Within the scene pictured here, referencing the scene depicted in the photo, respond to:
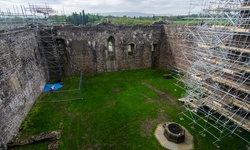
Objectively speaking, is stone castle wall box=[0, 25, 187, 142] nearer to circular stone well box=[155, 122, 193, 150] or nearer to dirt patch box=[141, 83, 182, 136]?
dirt patch box=[141, 83, 182, 136]

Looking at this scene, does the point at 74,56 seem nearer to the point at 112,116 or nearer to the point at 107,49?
the point at 107,49

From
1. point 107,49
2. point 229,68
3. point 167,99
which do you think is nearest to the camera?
point 229,68

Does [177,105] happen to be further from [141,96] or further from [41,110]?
[41,110]

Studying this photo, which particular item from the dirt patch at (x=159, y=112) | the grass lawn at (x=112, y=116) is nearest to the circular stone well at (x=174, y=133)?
the grass lawn at (x=112, y=116)

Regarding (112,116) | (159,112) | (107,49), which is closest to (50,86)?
(107,49)

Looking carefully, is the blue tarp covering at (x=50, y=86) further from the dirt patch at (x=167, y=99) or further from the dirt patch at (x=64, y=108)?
the dirt patch at (x=167, y=99)

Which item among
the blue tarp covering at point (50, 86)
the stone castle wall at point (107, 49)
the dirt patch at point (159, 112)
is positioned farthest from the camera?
the stone castle wall at point (107, 49)
